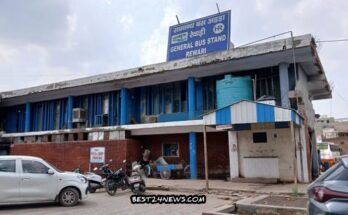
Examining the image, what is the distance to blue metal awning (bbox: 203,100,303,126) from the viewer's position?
37.8ft

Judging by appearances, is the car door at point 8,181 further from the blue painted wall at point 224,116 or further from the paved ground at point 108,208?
the blue painted wall at point 224,116

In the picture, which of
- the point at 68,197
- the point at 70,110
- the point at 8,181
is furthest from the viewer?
the point at 70,110

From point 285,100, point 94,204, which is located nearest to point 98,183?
point 94,204

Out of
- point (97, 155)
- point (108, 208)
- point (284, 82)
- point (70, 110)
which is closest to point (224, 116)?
point (284, 82)

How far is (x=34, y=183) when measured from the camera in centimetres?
948

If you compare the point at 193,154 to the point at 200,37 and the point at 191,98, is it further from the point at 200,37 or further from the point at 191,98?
the point at 200,37

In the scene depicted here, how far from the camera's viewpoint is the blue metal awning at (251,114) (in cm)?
1153

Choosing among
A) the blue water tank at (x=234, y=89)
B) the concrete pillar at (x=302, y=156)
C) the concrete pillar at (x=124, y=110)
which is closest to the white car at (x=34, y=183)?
the blue water tank at (x=234, y=89)

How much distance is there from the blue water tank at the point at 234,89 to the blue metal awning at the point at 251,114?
314 cm

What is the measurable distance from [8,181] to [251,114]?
804 centimetres

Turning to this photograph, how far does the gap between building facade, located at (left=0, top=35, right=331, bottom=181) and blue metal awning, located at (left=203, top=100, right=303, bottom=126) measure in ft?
0.12

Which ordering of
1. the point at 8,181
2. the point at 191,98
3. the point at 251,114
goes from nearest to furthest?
the point at 8,181 < the point at 251,114 < the point at 191,98

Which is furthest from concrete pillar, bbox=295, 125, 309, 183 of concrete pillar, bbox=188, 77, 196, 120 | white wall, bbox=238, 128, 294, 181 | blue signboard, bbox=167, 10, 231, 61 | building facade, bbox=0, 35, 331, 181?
blue signboard, bbox=167, 10, 231, 61

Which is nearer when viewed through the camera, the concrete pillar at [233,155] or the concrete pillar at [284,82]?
the concrete pillar at [284,82]
